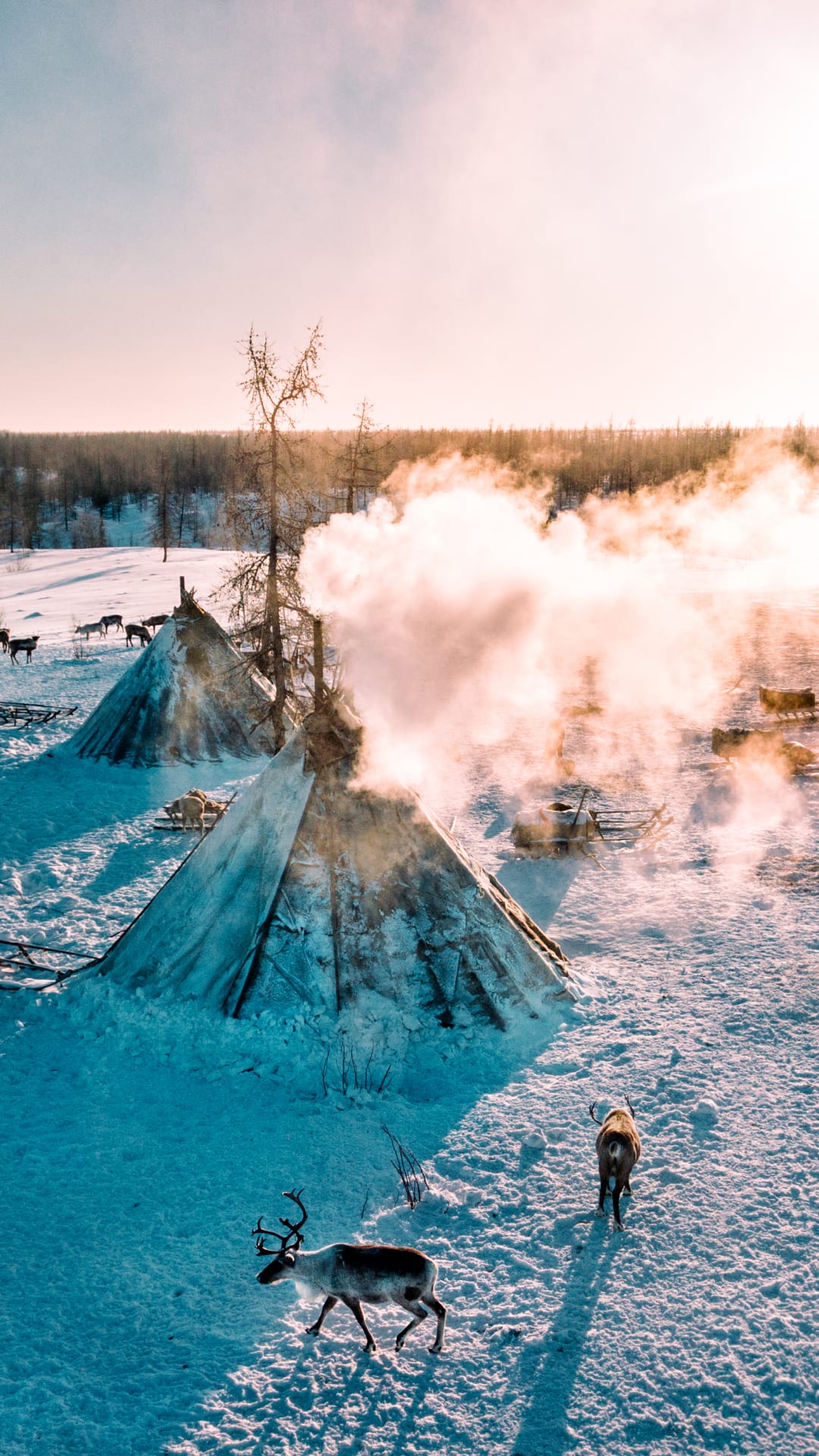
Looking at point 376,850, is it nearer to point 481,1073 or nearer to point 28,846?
point 481,1073

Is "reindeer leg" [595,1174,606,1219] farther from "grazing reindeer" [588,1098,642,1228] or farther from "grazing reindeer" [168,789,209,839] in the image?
"grazing reindeer" [168,789,209,839]

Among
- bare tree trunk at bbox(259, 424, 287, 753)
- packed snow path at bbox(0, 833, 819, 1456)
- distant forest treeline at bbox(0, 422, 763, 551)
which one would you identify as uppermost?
distant forest treeline at bbox(0, 422, 763, 551)

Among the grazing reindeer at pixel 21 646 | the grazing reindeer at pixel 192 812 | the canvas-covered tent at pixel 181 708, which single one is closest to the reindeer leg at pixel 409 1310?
the grazing reindeer at pixel 192 812

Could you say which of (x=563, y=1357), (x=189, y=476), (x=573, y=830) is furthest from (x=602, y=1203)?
(x=189, y=476)

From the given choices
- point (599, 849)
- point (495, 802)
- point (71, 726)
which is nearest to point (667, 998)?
point (599, 849)

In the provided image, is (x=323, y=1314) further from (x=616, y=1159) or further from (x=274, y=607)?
(x=274, y=607)

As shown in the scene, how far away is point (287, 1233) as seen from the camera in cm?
705

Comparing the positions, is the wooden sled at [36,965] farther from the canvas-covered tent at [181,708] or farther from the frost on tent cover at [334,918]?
the canvas-covered tent at [181,708]

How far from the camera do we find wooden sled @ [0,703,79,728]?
24484 mm

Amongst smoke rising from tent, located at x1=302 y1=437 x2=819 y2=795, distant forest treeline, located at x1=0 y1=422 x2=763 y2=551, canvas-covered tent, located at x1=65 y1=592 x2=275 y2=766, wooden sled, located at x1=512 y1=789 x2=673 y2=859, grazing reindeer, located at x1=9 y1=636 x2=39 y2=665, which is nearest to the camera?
wooden sled, located at x1=512 y1=789 x2=673 y2=859

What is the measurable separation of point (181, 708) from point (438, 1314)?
57.0ft

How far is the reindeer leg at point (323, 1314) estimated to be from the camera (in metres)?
5.93

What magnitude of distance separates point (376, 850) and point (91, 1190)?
444 centimetres

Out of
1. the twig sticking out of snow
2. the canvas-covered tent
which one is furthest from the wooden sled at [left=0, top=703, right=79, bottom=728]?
the twig sticking out of snow
